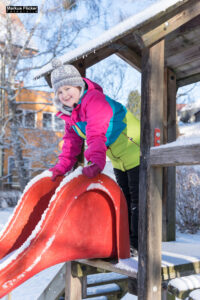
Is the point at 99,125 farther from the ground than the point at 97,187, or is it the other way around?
the point at 99,125

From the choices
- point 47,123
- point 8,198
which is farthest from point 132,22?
point 47,123

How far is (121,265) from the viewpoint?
2.55 metres

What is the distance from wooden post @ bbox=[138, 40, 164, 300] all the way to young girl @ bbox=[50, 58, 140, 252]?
0.34 m

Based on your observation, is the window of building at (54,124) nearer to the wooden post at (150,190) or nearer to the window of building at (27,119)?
the window of building at (27,119)

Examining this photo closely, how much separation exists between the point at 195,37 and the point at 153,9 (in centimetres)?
117

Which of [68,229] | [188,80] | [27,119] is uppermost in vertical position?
[27,119]

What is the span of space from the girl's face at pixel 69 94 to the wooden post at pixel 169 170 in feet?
5.48

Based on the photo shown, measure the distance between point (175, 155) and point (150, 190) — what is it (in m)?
0.31

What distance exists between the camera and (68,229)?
7.94 feet

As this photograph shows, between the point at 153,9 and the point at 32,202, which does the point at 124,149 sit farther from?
the point at 153,9

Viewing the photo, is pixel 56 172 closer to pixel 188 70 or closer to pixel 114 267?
pixel 114 267

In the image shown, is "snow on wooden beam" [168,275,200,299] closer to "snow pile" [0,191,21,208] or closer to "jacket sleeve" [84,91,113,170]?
"jacket sleeve" [84,91,113,170]

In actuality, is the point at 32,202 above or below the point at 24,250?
above

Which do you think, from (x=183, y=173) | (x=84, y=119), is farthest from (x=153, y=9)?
(x=183, y=173)
